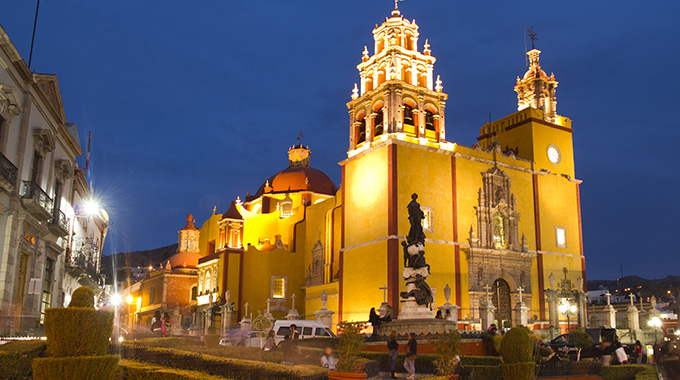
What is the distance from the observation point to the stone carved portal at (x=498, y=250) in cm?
3212

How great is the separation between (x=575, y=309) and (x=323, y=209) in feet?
53.7

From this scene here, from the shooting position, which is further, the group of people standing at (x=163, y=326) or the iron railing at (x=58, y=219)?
the group of people standing at (x=163, y=326)

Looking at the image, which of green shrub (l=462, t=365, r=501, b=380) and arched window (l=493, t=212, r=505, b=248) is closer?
green shrub (l=462, t=365, r=501, b=380)

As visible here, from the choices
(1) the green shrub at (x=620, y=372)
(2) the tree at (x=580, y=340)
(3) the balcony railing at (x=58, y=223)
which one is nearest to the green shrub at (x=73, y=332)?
(3) the balcony railing at (x=58, y=223)

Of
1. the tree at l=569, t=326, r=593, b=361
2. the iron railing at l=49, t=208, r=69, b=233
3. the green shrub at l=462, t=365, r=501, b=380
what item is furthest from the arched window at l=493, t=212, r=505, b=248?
the iron railing at l=49, t=208, r=69, b=233

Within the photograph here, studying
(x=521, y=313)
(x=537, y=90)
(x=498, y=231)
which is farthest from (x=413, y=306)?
(x=537, y=90)

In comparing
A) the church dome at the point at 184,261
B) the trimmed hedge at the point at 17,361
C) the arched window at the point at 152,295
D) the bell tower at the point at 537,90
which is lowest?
the trimmed hedge at the point at 17,361

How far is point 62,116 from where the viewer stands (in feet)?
67.1

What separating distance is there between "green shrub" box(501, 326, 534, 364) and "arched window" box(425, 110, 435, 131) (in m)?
23.3

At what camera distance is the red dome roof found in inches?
1842

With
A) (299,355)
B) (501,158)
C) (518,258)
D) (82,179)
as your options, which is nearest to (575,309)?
(518,258)

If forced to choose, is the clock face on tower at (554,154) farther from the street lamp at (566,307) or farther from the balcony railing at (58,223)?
the balcony railing at (58,223)

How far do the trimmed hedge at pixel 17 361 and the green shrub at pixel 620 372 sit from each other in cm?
1314

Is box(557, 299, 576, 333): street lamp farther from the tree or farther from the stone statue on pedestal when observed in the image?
the stone statue on pedestal
